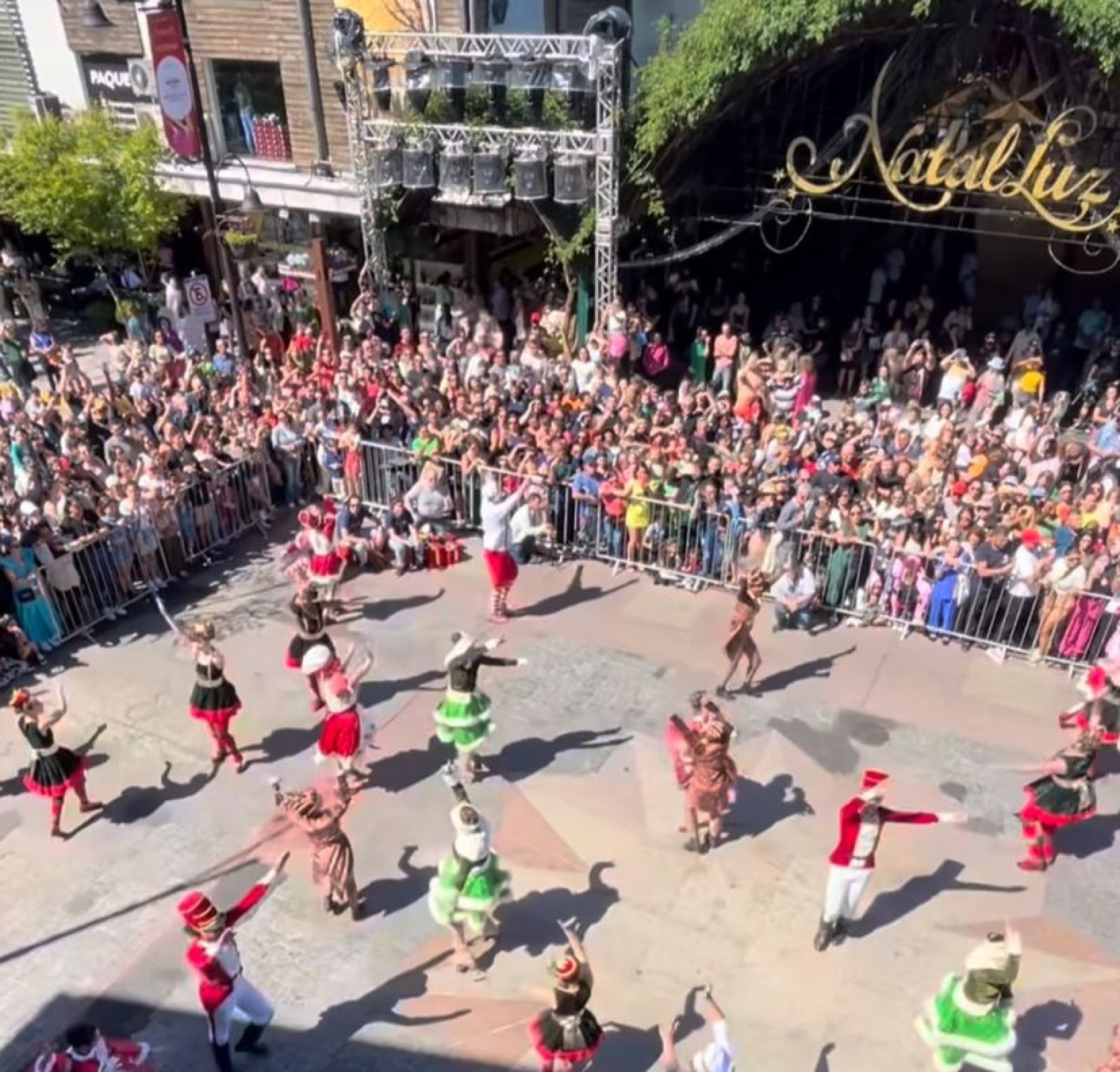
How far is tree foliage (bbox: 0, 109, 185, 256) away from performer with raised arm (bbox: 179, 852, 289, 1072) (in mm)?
15112

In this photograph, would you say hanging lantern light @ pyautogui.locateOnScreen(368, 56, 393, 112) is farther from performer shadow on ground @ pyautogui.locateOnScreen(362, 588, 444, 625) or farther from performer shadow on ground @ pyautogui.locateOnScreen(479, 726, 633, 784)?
performer shadow on ground @ pyautogui.locateOnScreen(479, 726, 633, 784)

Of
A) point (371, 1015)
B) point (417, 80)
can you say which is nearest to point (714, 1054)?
point (371, 1015)

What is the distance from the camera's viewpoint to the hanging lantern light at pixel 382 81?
16.1 m

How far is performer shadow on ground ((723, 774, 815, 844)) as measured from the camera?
8805 millimetres

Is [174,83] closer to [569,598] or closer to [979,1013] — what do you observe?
[569,598]

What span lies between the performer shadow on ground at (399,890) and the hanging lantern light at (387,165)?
38.0 feet

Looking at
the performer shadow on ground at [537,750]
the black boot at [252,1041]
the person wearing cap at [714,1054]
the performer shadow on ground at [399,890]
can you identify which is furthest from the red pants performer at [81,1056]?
the performer shadow on ground at [537,750]

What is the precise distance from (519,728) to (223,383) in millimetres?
8178

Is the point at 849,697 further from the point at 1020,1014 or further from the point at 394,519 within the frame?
the point at 394,519

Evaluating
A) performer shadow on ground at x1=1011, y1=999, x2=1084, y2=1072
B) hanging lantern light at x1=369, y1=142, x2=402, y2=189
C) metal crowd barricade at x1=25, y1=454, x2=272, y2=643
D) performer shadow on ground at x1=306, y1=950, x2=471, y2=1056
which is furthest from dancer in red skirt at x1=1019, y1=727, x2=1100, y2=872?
hanging lantern light at x1=369, y1=142, x2=402, y2=189

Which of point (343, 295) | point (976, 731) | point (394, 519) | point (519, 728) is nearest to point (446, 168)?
point (343, 295)

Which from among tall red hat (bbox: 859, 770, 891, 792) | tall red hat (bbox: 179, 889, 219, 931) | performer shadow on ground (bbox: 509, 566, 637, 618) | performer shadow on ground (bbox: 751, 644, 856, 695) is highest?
tall red hat (bbox: 859, 770, 891, 792)

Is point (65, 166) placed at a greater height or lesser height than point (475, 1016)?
greater

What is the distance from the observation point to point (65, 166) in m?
18.2
